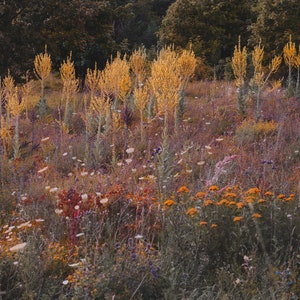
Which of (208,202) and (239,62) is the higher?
(239,62)

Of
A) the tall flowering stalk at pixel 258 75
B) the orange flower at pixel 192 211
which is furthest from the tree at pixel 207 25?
the orange flower at pixel 192 211

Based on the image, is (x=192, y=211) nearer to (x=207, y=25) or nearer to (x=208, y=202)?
(x=208, y=202)

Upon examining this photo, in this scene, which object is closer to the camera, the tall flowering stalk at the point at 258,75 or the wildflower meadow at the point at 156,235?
the wildflower meadow at the point at 156,235

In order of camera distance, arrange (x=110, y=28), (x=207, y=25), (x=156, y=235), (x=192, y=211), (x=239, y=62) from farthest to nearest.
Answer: (x=207, y=25) < (x=110, y=28) < (x=239, y=62) < (x=156, y=235) < (x=192, y=211)

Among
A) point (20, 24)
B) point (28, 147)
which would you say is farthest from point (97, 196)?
point (20, 24)

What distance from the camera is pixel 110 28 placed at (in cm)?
1664

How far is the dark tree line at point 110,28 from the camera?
43.2ft

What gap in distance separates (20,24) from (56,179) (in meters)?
8.61

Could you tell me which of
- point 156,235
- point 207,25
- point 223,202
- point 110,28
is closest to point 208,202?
point 223,202

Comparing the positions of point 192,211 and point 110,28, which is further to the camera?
point 110,28

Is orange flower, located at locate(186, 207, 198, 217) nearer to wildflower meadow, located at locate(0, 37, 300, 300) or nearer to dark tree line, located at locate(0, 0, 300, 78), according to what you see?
wildflower meadow, located at locate(0, 37, 300, 300)

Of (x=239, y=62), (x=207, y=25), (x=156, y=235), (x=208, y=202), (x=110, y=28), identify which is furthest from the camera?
(x=207, y=25)

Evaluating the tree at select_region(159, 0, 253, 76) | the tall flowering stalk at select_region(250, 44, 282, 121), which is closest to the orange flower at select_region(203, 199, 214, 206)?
the tall flowering stalk at select_region(250, 44, 282, 121)

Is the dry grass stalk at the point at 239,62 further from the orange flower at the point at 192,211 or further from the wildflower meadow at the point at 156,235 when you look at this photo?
the orange flower at the point at 192,211
